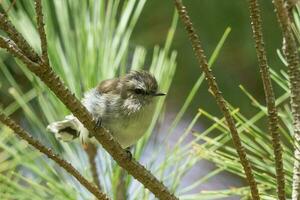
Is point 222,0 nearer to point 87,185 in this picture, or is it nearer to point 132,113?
point 132,113

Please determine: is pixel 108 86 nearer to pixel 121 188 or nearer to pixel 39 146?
pixel 121 188

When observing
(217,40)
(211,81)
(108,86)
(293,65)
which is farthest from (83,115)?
(217,40)

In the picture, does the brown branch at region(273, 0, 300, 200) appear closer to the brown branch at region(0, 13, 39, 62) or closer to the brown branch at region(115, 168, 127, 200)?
the brown branch at region(0, 13, 39, 62)

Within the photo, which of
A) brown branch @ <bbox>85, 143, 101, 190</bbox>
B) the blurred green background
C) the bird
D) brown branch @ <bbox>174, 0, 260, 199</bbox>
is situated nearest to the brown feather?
the bird

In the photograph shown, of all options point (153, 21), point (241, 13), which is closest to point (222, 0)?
point (241, 13)

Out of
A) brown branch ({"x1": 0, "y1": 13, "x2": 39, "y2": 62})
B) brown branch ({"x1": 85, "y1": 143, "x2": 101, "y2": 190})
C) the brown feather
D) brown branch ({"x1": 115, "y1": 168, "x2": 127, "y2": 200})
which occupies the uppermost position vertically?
brown branch ({"x1": 0, "y1": 13, "x2": 39, "y2": 62})
